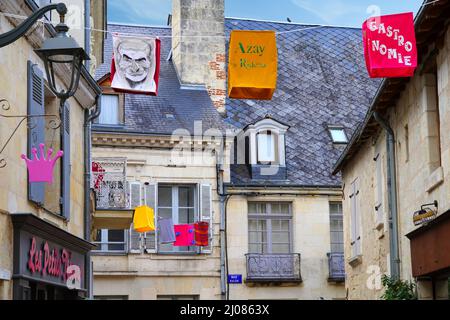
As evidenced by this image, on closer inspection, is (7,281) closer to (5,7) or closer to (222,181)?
(5,7)

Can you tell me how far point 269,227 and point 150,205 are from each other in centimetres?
341

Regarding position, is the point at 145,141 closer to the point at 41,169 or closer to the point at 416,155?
the point at 416,155

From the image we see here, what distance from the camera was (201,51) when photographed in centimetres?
2817

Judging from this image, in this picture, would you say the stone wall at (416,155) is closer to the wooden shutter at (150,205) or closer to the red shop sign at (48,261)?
the red shop sign at (48,261)

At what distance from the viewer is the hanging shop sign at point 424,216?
12.9 meters

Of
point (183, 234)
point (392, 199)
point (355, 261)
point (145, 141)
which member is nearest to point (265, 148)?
point (145, 141)

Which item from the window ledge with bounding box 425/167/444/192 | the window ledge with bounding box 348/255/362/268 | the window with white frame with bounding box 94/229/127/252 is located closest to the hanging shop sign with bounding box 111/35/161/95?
the window ledge with bounding box 425/167/444/192

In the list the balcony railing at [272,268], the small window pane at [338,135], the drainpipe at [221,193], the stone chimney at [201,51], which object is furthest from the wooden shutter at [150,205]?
the small window pane at [338,135]

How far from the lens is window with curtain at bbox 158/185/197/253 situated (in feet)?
86.3

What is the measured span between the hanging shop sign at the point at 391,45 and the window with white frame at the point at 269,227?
571 inches

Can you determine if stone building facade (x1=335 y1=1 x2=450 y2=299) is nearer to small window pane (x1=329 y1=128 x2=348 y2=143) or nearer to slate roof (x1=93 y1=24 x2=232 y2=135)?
slate roof (x1=93 y1=24 x2=232 y2=135)

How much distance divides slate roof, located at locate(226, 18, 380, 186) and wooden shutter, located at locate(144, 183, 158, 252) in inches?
90.3

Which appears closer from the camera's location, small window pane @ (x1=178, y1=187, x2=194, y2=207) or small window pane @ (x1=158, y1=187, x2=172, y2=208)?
small window pane @ (x1=158, y1=187, x2=172, y2=208)

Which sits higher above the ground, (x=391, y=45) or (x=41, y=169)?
(x=391, y=45)
